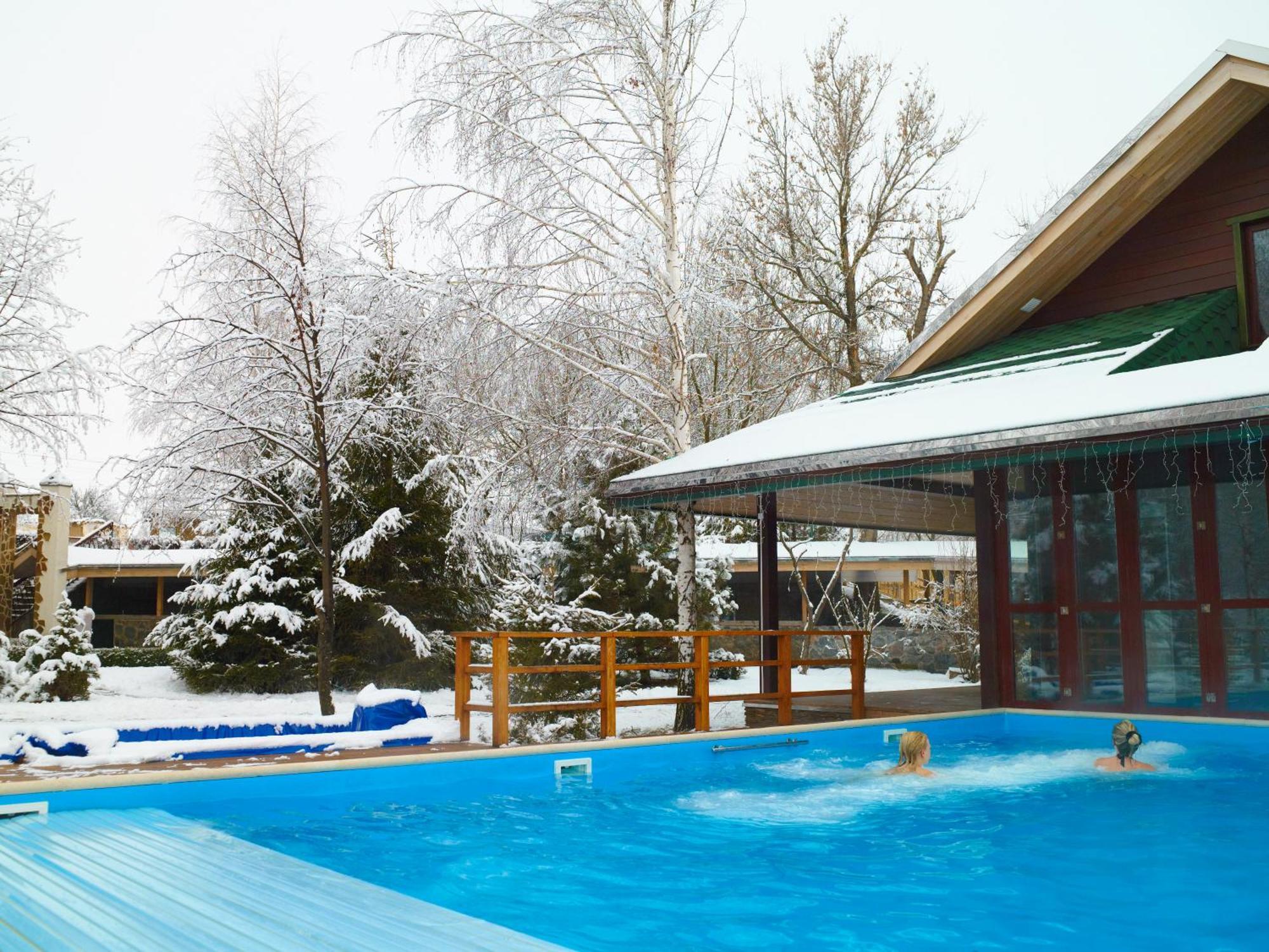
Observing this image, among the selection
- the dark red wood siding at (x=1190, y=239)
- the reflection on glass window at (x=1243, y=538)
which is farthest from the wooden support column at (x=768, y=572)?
the reflection on glass window at (x=1243, y=538)

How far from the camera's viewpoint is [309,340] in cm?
1197

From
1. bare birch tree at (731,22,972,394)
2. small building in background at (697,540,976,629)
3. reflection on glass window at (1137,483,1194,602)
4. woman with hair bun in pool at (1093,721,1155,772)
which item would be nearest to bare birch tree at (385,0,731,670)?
woman with hair bun in pool at (1093,721,1155,772)

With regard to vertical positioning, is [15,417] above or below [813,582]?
above

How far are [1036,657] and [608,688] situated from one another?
4.96m

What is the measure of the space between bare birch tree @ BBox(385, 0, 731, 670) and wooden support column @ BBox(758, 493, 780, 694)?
2.83ft

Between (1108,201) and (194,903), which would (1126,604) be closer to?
(1108,201)

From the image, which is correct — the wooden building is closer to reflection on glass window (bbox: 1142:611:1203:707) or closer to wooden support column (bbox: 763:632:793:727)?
reflection on glass window (bbox: 1142:611:1203:707)

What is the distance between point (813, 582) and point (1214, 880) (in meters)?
20.1

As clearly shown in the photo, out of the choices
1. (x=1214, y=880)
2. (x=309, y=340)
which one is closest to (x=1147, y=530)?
(x=1214, y=880)

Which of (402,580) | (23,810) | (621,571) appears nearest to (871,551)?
(621,571)

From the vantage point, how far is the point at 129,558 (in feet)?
72.7

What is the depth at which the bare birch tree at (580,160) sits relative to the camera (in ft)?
36.7

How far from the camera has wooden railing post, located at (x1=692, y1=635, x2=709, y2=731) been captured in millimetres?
9633

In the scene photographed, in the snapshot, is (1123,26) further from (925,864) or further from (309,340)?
(925,864)
